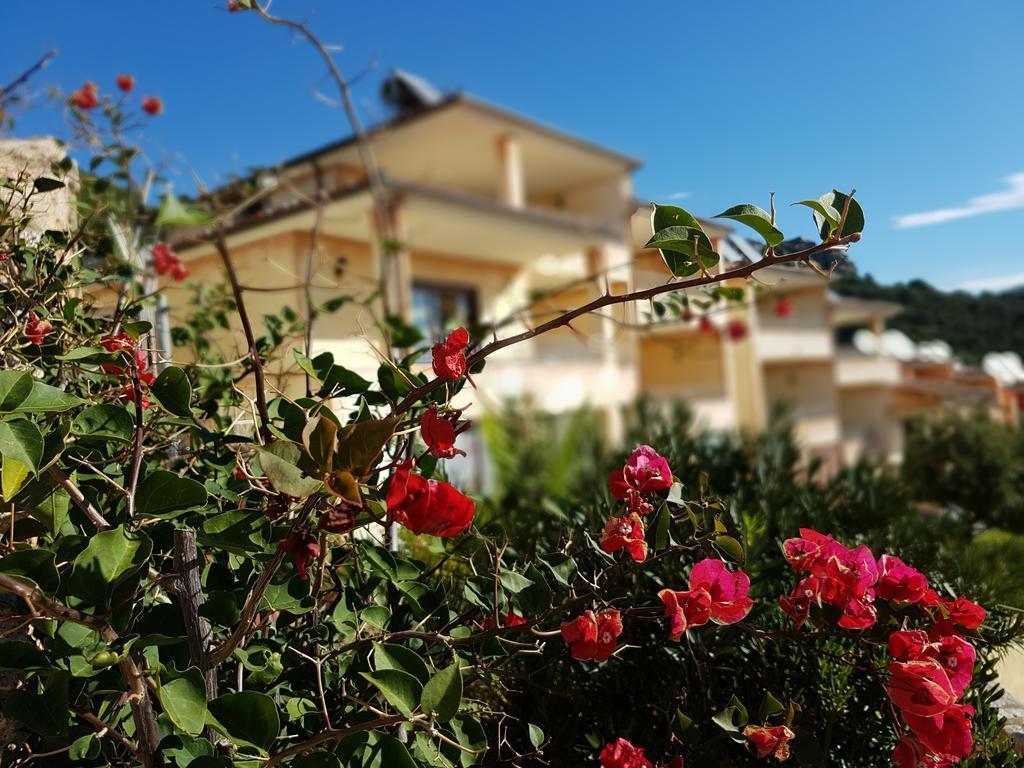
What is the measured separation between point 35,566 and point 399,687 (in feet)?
1.56

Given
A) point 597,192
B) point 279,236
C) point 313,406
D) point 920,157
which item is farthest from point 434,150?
point 313,406

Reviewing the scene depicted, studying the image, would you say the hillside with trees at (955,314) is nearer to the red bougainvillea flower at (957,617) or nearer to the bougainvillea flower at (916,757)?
the red bougainvillea flower at (957,617)

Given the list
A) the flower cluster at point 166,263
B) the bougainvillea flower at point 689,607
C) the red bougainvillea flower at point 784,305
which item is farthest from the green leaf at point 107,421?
the red bougainvillea flower at point 784,305

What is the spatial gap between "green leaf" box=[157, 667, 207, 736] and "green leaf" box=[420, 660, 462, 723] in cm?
26

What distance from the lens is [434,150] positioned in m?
13.6

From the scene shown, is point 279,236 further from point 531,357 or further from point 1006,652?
point 531,357

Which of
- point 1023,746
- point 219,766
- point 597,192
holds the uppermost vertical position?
point 597,192

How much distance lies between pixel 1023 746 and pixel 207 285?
2761 millimetres

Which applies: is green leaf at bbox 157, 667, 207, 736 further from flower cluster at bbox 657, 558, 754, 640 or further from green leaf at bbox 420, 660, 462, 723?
flower cluster at bbox 657, 558, 754, 640

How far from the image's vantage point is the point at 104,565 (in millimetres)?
886

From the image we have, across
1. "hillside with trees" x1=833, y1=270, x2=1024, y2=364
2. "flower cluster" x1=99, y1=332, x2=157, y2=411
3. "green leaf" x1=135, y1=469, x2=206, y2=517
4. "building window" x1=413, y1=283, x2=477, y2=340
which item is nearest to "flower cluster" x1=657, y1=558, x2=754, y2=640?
"green leaf" x1=135, y1=469, x2=206, y2=517

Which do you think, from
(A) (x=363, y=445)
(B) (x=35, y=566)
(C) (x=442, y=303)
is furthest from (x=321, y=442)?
(C) (x=442, y=303)

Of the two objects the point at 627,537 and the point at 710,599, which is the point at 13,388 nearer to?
the point at 627,537

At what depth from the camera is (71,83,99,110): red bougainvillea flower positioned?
8.96 ft
